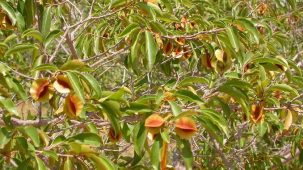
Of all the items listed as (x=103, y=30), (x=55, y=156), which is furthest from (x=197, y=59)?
(x=55, y=156)

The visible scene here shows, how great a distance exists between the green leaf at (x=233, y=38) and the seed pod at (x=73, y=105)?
0.69 metres

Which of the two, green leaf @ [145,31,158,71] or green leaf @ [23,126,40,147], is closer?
green leaf @ [23,126,40,147]

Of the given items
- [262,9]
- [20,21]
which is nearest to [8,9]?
[20,21]

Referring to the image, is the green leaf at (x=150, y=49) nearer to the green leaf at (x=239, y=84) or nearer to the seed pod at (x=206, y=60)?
the green leaf at (x=239, y=84)

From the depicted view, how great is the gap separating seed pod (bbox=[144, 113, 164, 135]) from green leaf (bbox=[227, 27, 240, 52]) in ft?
1.82

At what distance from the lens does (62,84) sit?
4.69 feet

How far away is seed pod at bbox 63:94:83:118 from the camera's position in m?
1.47

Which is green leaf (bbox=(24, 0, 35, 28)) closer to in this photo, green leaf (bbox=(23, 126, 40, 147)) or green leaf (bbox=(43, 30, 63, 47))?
green leaf (bbox=(43, 30, 63, 47))

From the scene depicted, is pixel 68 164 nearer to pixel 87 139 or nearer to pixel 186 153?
pixel 87 139

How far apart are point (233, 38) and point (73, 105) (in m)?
0.72

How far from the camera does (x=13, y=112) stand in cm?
147

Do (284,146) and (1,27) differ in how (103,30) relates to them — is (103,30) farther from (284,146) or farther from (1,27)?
(284,146)

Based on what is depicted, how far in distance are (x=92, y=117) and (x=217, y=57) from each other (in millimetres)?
558

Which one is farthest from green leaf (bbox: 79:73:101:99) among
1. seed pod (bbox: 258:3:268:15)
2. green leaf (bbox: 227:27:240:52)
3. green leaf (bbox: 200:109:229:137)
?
seed pod (bbox: 258:3:268:15)
